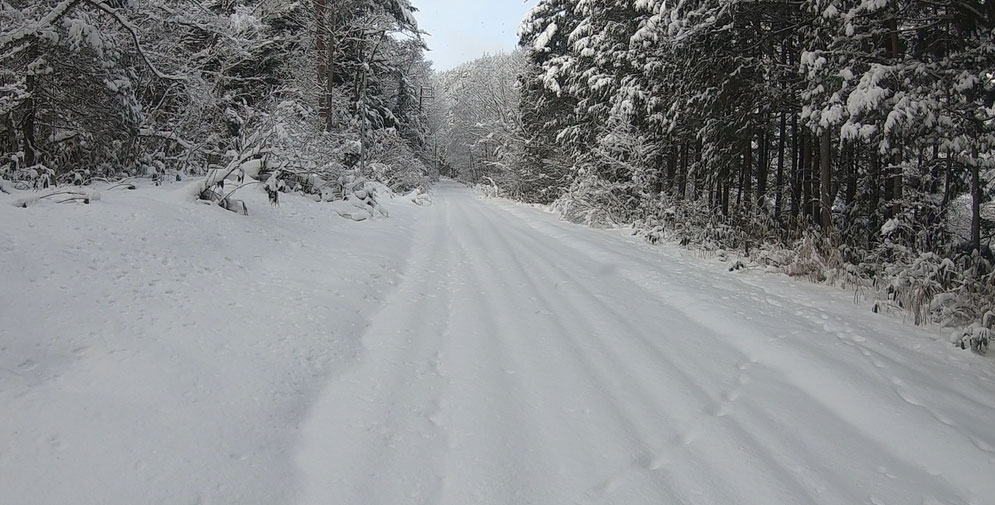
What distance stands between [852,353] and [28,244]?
18.9ft

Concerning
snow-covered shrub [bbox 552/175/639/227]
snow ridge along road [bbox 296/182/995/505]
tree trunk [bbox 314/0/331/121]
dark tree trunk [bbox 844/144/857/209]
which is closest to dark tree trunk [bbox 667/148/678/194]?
snow-covered shrub [bbox 552/175/639/227]

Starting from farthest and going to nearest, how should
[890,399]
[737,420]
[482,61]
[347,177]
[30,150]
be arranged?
[482,61] → [347,177] → [30,150] → [890,399] → [737,420]

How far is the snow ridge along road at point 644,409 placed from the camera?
6.68 feet

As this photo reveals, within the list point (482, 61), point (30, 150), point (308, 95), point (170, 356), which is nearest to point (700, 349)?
point (170, 356)

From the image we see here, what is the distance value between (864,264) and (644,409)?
4.69 metres

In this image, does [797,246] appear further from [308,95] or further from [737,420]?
[308,95]

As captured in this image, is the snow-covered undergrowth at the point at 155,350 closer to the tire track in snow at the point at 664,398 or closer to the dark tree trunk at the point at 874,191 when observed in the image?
the tire track in snow at the point at 664,398

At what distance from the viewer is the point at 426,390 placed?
279 centimetres

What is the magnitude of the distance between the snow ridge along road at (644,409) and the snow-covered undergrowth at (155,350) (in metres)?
0.26

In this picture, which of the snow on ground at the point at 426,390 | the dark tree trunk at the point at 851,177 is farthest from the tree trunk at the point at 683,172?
the snow on ground at the point at 426,390

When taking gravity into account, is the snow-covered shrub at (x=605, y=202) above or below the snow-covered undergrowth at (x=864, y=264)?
above

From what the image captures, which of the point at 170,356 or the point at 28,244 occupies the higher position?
the point at 28,244

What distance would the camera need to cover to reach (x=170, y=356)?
107 inches

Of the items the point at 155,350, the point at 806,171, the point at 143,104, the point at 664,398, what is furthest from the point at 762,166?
the point at 143,104
